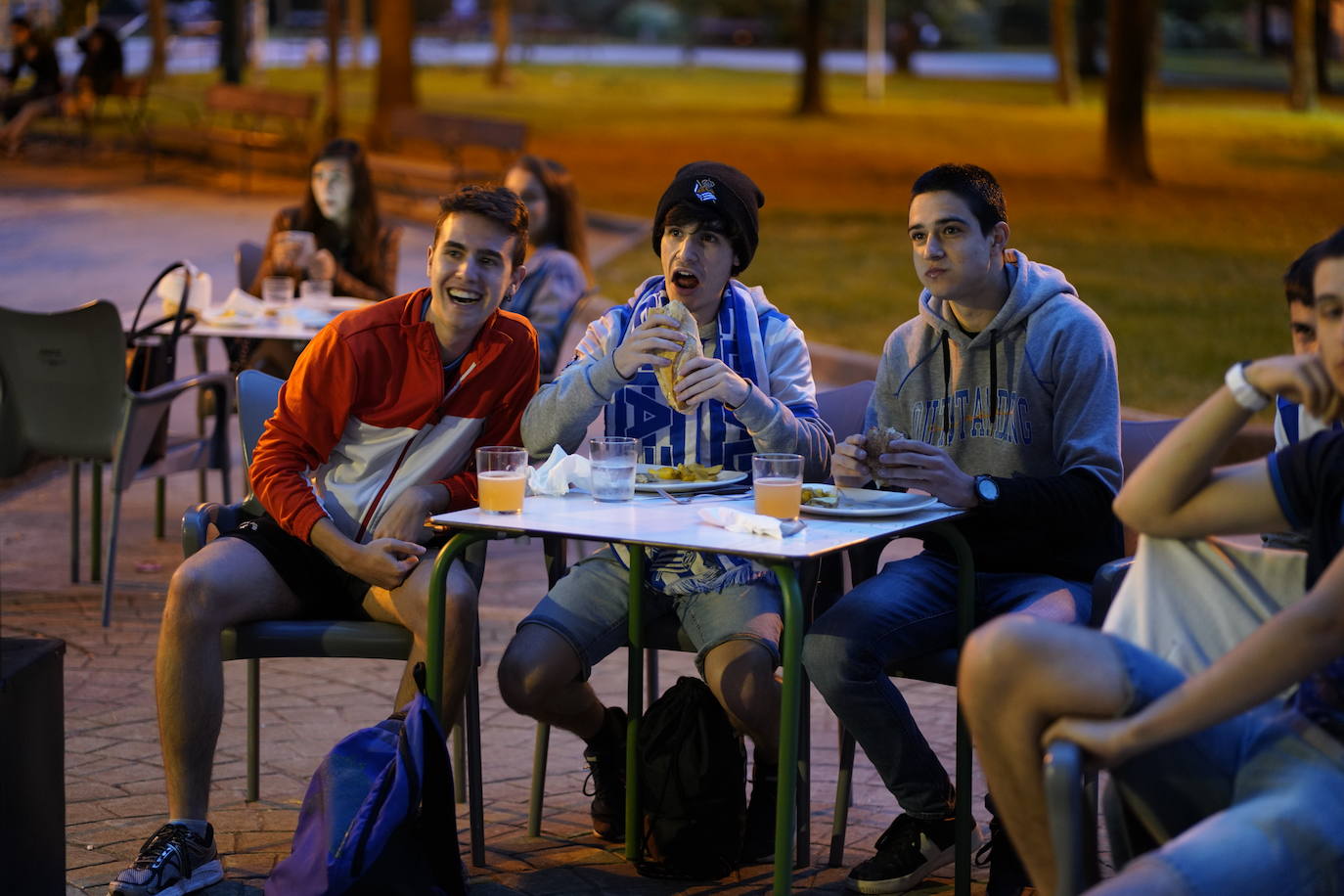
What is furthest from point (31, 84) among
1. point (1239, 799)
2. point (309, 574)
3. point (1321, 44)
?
point (1321, 44)

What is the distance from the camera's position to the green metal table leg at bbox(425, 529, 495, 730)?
3.91 metres

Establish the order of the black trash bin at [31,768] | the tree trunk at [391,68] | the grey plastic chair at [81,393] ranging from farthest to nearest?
1. the tree trunk at [391,68]
2. the grey plastic chair at [81,393]
3. the black trash bin at [31,768]

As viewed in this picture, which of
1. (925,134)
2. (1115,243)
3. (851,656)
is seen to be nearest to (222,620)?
(851,656)

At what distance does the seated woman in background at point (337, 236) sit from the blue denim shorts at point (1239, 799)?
16.8 ft

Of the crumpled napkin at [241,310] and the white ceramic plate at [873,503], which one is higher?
the crumpled napkin at [241,310]

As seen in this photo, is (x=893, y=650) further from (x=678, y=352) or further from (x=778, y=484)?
(x=678, y=352)

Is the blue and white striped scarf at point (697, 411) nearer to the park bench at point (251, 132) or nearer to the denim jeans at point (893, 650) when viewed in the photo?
Result: the denim jeans at point (893, 650)

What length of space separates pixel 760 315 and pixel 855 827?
1399 mm

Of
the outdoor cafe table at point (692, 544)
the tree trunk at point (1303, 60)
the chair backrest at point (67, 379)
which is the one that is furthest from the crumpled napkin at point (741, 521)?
the tree trunk at point (1303, 60)

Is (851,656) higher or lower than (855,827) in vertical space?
higher

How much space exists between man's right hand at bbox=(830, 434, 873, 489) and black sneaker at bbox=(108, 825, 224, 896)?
5.68 ft

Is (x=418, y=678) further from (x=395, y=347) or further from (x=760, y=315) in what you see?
(x=760, y=315)

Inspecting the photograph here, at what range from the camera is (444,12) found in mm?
73688

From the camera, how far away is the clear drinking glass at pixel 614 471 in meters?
4.07
